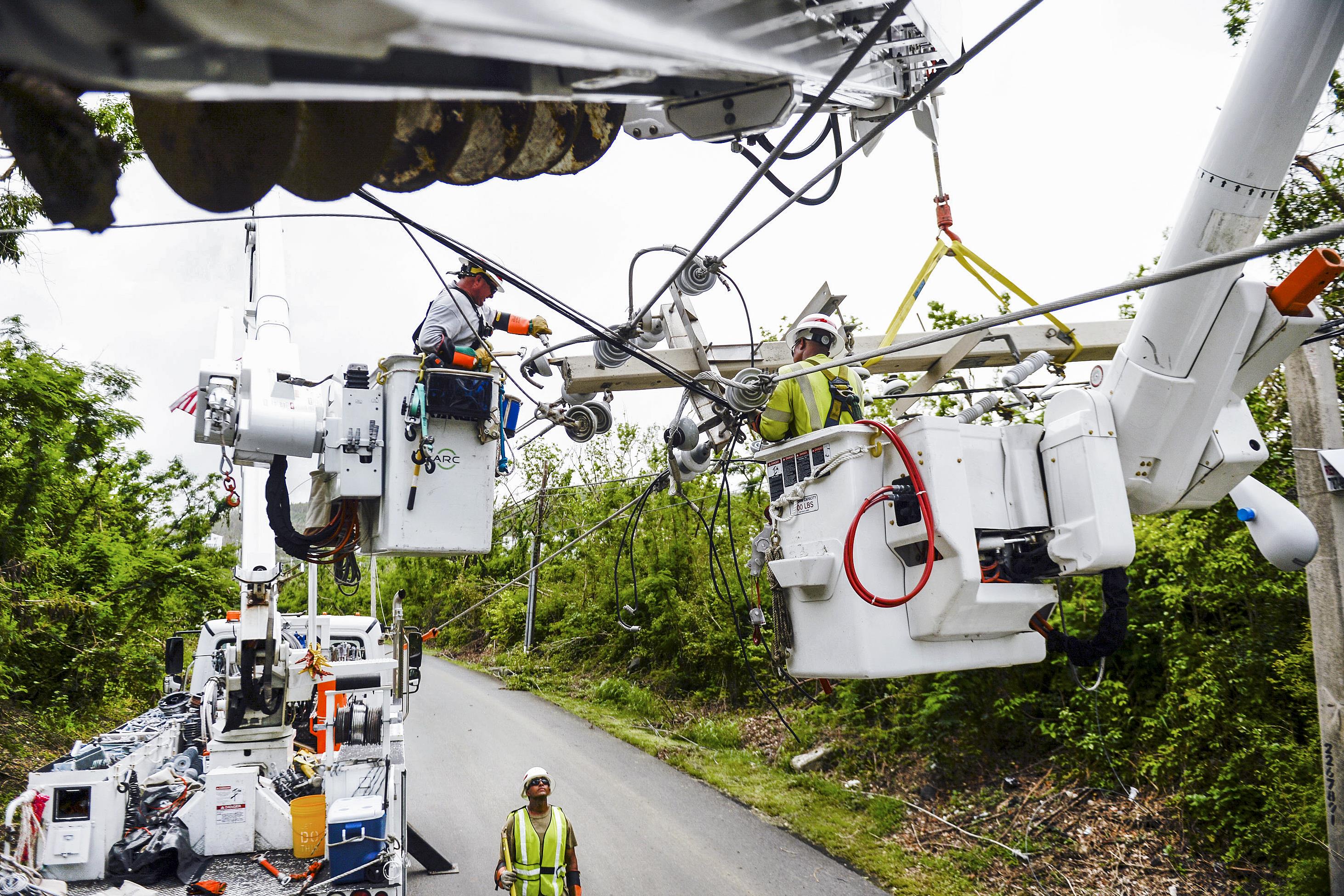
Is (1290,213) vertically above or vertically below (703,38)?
above

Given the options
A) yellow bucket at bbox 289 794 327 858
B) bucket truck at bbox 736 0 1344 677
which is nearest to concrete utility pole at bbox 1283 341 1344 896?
bucket truck at bbox 736 0 1344 677

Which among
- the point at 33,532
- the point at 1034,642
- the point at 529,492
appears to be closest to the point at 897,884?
the point at 1034,642

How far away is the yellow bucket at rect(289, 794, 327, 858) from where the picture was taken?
707 cm

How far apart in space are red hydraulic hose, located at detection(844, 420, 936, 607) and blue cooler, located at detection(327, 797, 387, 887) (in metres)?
3.75

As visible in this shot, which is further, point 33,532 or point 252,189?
point 33,532

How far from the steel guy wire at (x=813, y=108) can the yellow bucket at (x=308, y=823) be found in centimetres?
513

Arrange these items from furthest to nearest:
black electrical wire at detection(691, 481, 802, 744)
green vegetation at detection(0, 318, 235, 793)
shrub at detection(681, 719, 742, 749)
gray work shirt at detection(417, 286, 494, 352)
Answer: shrub at detection(681, 719, 742, 749)
green vegetation at detection(0, 318, 235, 793)
black electrical wire at detection(691, 481, 802, 744)
gray work shirt at detection(417, 286, 494, 352)

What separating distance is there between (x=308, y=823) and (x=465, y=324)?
454cm

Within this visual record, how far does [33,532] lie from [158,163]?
13.8 metres

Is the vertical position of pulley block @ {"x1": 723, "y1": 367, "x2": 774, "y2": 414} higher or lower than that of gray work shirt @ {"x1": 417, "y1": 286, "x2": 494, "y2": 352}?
lower

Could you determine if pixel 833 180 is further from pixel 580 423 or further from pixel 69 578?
pixel 69 578

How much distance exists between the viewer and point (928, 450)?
Answer: 176 inches

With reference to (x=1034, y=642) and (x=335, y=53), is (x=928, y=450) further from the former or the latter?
(x=335, y=53)

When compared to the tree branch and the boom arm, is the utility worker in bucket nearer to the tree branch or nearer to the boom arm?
the boom arm
